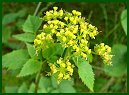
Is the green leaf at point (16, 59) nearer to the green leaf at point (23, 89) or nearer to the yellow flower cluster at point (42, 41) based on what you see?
the yellow flower cluster at point (42, 41)

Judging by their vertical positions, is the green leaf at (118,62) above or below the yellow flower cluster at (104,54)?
below

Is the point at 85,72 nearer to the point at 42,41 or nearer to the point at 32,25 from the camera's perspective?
the point at 42,41

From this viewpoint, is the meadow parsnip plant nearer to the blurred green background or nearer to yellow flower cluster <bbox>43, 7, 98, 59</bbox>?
yellow flower cluster <bbox>43, 7, 98, 59</bbox>

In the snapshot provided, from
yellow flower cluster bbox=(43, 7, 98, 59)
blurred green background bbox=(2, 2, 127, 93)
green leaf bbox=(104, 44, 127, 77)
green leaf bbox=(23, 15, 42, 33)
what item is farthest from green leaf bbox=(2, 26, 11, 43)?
yellow flower cluster bbox=(43, 7, 98, 59)

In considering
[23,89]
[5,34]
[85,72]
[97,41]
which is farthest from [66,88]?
[85,72]

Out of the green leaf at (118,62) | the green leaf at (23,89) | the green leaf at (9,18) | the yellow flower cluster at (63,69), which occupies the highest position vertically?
the green leaf at (9,18)

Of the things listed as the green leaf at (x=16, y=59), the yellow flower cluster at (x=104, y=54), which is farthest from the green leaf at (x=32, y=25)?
the yellow flower cluster at (x=104, y=54)
